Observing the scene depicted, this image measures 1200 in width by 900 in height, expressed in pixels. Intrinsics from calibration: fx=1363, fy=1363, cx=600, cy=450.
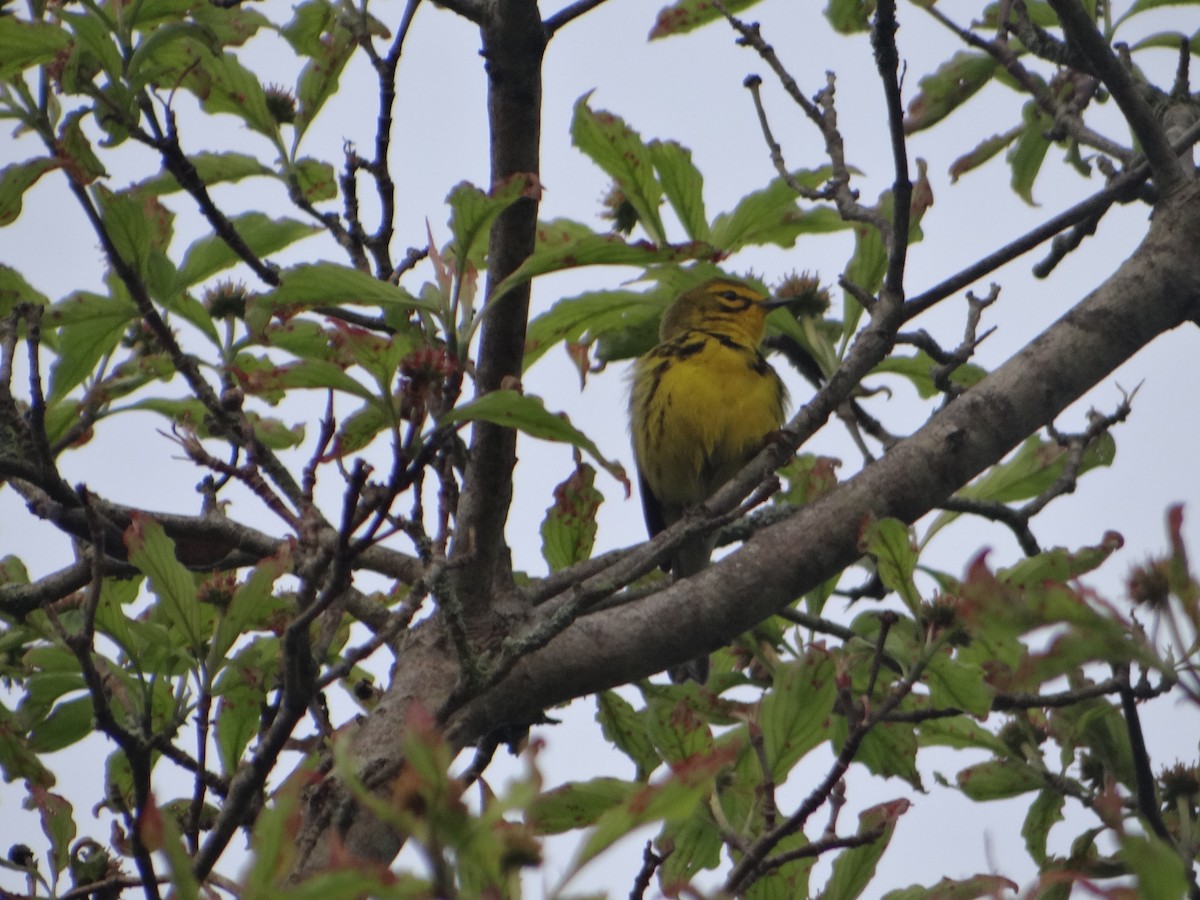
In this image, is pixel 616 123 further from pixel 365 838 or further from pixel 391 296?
pixel 365 838

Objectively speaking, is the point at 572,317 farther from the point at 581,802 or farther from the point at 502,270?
the point at 581,802

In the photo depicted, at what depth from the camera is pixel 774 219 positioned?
10.9 feet

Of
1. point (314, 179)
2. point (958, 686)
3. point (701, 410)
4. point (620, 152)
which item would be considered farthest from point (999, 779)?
point (701, 410)

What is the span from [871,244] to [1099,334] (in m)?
0.64

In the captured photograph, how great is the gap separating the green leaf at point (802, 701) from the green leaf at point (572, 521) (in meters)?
0.74

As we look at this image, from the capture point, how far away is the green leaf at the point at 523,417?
1935 mm

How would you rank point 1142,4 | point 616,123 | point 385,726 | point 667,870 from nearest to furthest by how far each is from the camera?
point 385,726 → point 667,870 → point 616,123 → point 1142,4

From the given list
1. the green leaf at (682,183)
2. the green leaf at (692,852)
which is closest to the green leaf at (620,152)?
the green leaf at (682,183)

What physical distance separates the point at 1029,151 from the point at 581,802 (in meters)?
2.96

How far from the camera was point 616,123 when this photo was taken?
10.3 feet

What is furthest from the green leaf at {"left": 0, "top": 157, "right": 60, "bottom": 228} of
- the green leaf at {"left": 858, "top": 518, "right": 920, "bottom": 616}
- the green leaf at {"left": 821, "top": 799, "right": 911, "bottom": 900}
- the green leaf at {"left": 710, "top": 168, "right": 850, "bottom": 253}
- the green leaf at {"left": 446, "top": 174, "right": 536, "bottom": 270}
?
the green leaf at {"left": 821, "top": 799, "right": 911, "bottom": 900}

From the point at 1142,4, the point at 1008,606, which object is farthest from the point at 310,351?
the point at 1142,4

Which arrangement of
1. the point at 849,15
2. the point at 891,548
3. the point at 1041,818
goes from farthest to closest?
the point at 849,15 < the point at 1041,818 < the point at 891,548

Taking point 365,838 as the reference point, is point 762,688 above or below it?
above
